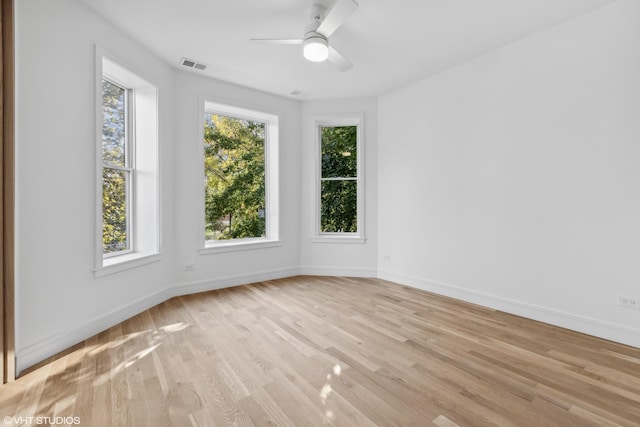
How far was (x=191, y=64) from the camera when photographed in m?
3.64

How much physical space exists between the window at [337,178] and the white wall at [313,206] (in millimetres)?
148

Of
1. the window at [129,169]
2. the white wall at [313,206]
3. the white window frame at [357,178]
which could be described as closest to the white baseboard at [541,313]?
the white wall at [313,206]

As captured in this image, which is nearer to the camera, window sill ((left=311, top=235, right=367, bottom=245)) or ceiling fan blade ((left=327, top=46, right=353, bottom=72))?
ceiling fan blade ((left=327, top=46, right=353, bottom=72))

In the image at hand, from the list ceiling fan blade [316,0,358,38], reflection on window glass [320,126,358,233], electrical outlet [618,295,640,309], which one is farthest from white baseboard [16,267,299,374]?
electrical outlet [618,295,640,309]

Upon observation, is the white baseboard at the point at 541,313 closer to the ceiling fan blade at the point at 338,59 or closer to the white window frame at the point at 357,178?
the white window frame at the point at 357,178

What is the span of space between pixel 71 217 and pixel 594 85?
4.62 metres

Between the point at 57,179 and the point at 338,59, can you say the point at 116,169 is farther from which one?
the point at 338,59

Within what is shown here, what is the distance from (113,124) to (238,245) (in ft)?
6.85

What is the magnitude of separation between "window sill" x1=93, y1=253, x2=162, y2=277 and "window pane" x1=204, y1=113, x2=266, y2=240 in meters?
1.05

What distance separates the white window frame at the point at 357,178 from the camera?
4.86 m

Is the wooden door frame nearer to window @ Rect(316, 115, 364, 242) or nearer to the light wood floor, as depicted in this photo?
the light wood floor

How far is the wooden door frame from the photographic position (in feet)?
6.33

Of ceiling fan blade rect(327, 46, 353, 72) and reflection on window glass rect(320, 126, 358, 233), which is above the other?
ceiling fan blade rect(327, 46, 353, 72)

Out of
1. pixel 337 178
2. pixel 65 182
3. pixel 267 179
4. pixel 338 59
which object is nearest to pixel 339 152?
pixel 337 178
